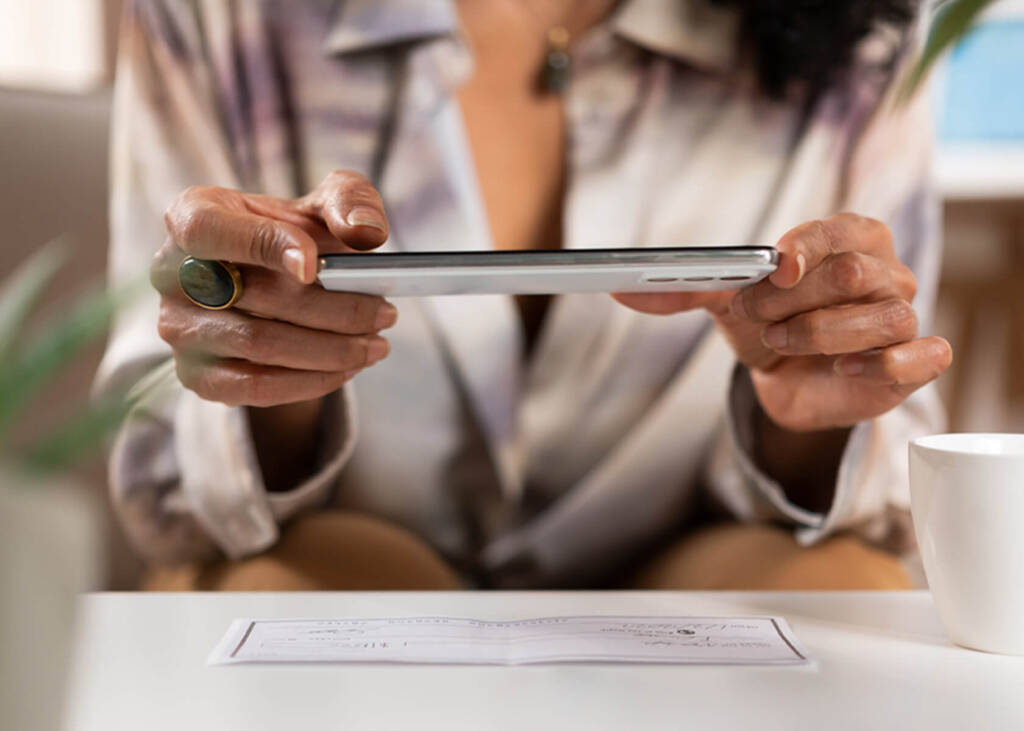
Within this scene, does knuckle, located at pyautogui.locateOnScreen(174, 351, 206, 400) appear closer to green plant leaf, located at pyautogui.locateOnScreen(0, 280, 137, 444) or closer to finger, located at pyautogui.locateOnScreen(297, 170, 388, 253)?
finger, located at pyautogui.locateOnScreen(297, 170, 388, 253)

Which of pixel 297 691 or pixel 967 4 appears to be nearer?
pixel 967 4

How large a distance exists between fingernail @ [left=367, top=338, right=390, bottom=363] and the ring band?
77 millimetres

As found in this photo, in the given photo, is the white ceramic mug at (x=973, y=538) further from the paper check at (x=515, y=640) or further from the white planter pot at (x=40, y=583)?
the white planter pot at (x=40, y=583)

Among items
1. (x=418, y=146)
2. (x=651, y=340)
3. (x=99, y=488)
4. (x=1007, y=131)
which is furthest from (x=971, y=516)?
(x=1007, y=131)

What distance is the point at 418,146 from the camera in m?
0.84

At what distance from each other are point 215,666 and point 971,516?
1.05ft

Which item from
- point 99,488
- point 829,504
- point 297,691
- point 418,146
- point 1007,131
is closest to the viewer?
point 99,488

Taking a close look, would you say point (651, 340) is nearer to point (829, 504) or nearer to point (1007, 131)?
point (829, 504)

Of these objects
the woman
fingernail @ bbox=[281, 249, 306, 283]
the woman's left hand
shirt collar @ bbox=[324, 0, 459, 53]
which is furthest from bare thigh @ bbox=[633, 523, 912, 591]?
shirt collar @ bbox=[324, 0, 459, 53]

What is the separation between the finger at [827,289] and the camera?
1.54 feet

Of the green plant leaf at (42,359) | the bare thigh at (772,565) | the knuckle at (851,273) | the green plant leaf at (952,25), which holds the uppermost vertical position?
the green plant leaf at (952,25)

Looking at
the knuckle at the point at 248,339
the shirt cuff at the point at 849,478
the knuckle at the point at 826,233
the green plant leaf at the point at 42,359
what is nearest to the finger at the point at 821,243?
the knuckle at the point at 826,233

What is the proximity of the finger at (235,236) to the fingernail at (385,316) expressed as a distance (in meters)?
0.06

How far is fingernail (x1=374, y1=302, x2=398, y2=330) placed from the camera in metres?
0.49
